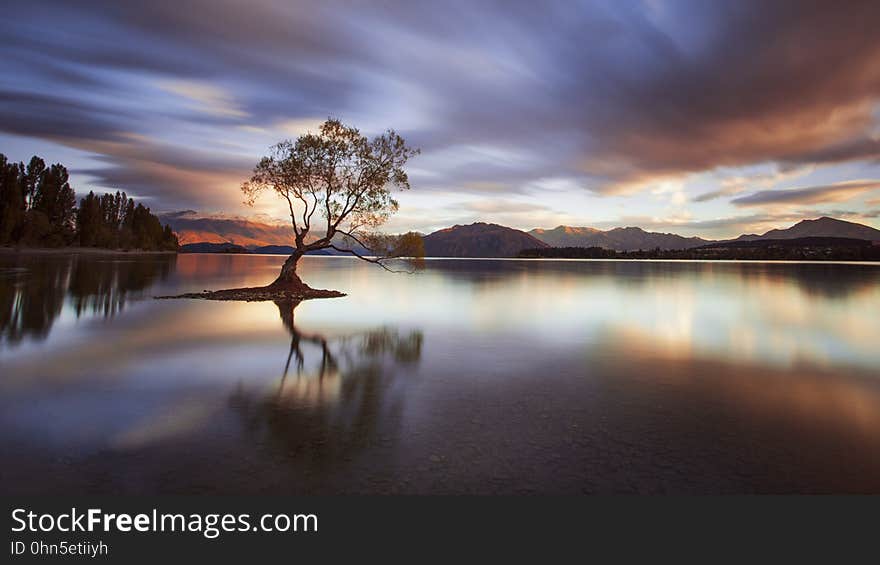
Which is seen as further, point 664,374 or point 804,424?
point 664,374

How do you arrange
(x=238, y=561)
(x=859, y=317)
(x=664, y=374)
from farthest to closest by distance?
(x=859, y=317) → (x=664, y=374) → (x=238, y=561)

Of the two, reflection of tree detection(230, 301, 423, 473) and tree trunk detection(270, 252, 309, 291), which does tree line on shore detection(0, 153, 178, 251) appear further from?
reflection of tree detection(230, 301, 423, 473)

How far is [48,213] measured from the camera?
124 m

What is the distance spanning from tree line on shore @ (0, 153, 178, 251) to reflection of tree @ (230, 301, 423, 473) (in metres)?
128

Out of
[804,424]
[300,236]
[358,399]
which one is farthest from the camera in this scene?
[300,236]

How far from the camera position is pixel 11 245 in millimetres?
112938

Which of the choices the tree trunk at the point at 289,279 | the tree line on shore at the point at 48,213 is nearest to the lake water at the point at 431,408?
the tree trunk at the point at 289,279

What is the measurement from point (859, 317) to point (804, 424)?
85.0 feet

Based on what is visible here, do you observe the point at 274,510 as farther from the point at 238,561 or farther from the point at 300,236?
the point at 300,236

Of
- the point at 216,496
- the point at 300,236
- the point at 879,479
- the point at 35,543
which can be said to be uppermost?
the point at 300,236

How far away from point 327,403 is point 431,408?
245 cm

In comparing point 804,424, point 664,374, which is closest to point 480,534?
point 804,424

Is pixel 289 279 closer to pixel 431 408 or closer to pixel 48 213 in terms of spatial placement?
pixel 431 408

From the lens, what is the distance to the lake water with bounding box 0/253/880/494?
712 cm
